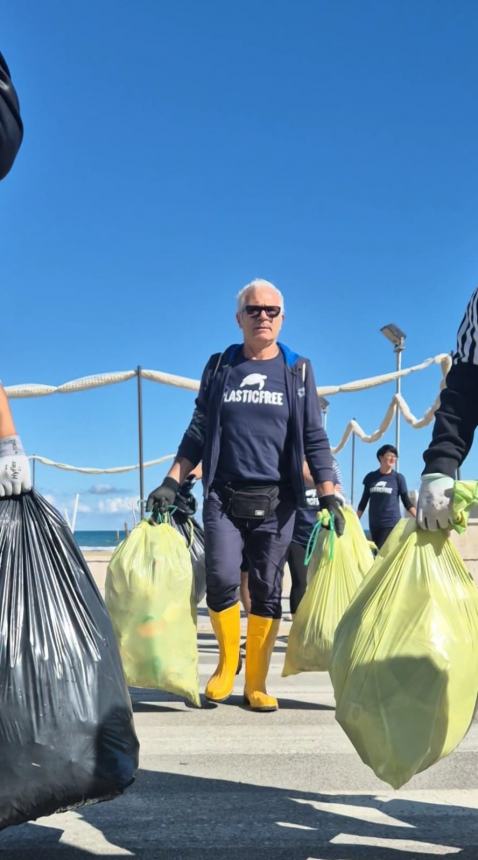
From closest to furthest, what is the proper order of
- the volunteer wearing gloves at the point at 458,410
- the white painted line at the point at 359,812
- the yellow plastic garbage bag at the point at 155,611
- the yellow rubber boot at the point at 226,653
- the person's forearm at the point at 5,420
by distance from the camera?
the person's forearm at the point at 5,420 < the volunteer wearing gloves at the point at 458,410 < the white painted line at the point at 359,812 < the yellow plastic garbage bag at the point at 155,611 < the yellow rubber boot at the point at 226,653

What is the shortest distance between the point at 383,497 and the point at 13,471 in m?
6.17

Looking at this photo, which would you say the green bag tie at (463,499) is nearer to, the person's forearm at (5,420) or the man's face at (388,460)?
the person's forearm at (5,420)

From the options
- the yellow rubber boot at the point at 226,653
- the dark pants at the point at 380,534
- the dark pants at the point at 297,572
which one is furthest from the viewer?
the dark pants at the point at 380,534

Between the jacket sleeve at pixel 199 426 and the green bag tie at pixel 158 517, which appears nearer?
the green bag tie at pixel 158 517

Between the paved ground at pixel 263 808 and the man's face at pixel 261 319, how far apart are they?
1.72 m

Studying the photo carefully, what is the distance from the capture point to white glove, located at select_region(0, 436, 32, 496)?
197cm

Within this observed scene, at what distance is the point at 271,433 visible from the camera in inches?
155

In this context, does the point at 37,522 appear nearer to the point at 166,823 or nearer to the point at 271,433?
the point at 166,823

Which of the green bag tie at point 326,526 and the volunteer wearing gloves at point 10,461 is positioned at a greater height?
the volunteer wearing gloves at point 10,461

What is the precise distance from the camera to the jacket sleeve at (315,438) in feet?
13.2

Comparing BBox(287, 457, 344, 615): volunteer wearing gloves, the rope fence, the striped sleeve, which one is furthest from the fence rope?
the striped sleeve

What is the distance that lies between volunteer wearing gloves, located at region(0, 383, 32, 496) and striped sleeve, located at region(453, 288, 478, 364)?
116 cm

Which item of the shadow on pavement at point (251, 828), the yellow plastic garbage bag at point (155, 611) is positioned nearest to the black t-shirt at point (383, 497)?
the yellow plastic garbage bag at point (155, 611)

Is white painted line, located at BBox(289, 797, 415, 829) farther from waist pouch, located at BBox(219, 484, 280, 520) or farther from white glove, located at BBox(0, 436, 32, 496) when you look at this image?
waist pouch, located at BBox(219, 484, 280, 520)
